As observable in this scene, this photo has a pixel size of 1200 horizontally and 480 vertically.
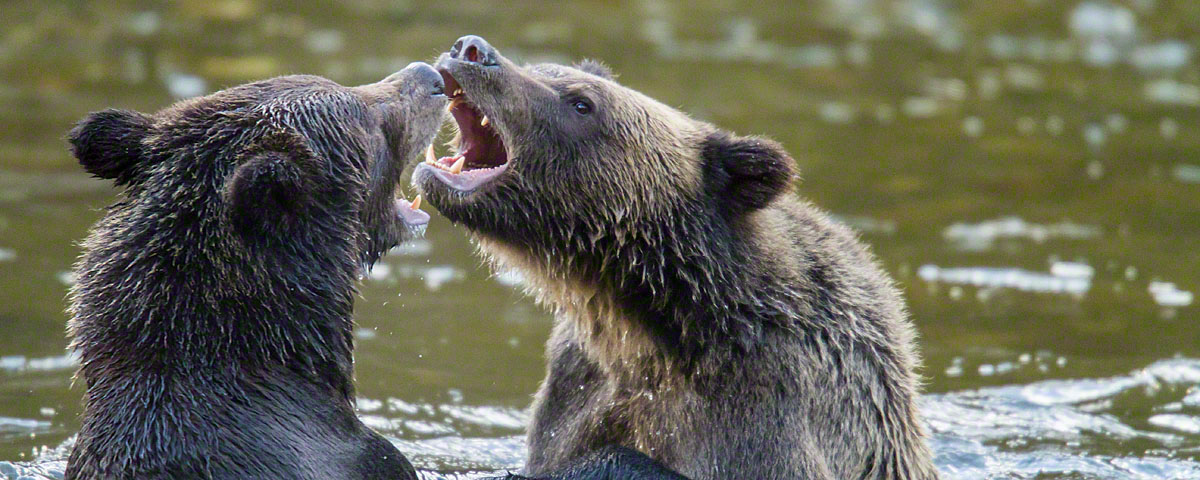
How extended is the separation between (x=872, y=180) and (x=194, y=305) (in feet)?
32.3

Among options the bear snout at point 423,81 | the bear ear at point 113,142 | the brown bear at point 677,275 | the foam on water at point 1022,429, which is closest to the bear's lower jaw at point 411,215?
the brown bear at point 677,275

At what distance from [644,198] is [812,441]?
137cm

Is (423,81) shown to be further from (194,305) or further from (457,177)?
(194,305)

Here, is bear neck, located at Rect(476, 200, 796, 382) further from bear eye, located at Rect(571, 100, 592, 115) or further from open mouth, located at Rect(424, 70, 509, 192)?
bear eye, located at Rect(571, 100, 592, 115)

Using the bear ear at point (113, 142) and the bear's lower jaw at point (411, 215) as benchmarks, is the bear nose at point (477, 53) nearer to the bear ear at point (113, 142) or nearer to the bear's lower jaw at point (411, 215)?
the bear's lower jaw at point (411, 215)

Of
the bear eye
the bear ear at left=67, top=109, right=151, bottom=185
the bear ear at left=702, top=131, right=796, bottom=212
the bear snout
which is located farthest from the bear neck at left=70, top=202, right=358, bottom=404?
the bear ear at left=702, top=131, right=796, bottom=212

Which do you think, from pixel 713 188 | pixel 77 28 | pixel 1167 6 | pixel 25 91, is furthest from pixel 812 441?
pixel 1167 6

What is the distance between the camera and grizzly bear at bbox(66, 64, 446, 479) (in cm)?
613

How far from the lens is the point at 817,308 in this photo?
23.3 feet

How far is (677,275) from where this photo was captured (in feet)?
22.9

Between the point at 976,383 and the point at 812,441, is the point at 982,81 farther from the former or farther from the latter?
the point at 812,441

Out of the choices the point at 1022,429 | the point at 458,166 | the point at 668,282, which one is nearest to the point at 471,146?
the point at 458,166

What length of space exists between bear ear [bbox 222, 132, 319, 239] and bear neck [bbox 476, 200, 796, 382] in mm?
1076

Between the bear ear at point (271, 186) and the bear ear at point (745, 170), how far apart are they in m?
1.90
